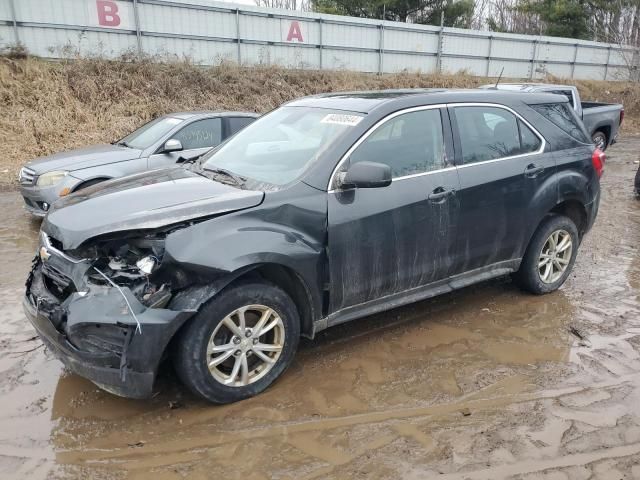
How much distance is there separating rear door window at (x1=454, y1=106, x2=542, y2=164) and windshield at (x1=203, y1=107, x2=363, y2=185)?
98 cm

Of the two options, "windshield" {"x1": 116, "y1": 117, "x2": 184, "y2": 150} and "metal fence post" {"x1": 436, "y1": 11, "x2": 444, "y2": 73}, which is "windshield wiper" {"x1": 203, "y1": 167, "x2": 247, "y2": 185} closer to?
"windshield" {"x1": 116, "y1": 117, "x2": 184, "y2": 150}

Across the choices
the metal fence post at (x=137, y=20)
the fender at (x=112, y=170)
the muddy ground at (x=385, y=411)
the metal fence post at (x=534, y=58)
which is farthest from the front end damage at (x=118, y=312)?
the metal fence post at (x=534, y=58)

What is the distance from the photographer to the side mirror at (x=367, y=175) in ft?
10.8

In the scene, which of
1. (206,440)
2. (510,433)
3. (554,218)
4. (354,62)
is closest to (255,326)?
(206,440)

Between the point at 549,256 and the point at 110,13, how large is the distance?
45.0ft

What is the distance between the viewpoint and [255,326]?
322cm

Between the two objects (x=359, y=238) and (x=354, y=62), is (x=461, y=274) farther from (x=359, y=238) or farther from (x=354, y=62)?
(x=354, y=62)

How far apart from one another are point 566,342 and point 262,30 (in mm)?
15527

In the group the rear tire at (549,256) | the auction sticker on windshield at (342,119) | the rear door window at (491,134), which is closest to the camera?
the auction sticker on windshield at (342,119)

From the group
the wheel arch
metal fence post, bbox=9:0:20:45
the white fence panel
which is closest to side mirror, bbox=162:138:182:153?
the wheel arch

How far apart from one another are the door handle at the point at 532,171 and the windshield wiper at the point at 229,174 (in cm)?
243

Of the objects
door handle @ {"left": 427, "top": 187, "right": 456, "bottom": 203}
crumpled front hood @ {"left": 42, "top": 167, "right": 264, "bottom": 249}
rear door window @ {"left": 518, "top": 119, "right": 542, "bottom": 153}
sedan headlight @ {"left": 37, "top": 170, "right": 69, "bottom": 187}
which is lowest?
sedan headlight @ {"left": 37, "top": 170, "right": 69, "bottom": 187}

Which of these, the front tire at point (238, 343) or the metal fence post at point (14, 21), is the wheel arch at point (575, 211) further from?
the metal fence post at point (14, 21)

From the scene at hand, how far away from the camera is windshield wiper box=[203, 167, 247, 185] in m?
3.56
